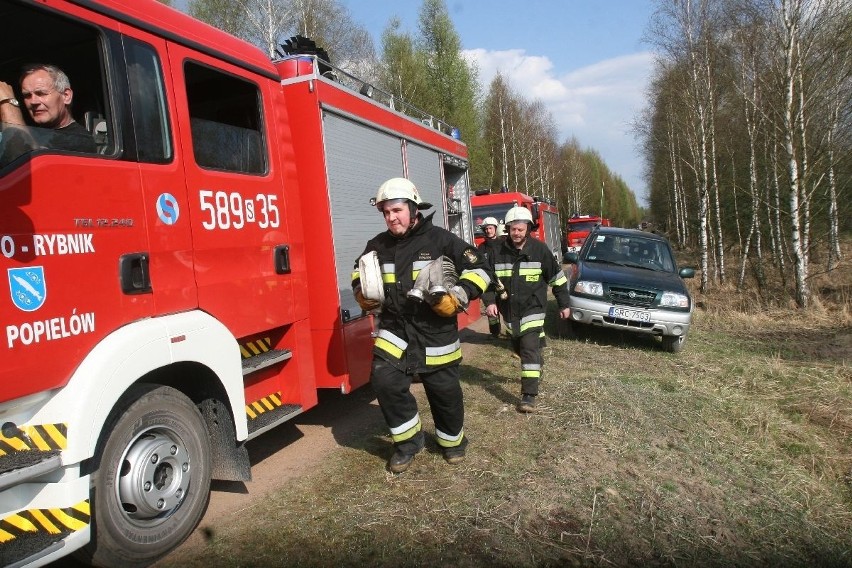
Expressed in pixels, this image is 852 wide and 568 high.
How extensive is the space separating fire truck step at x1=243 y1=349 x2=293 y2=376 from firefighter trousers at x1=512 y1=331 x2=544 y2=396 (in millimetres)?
2134

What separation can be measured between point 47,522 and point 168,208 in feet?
4.99

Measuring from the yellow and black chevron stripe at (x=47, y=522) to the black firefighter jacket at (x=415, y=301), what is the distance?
182 cm

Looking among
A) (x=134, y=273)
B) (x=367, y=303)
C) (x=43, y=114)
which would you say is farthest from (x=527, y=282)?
(x=43, y=114)

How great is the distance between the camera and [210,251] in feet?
10.3

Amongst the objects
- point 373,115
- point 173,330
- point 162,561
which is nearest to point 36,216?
point 173,330

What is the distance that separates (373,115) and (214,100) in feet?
6.06

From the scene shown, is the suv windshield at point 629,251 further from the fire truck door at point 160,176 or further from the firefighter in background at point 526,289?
the fire truck door at point 160,176

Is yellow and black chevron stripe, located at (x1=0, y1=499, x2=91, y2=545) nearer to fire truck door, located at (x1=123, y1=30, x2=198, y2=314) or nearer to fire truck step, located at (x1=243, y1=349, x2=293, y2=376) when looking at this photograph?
fire truck door, located at (x1=123, y1=30, x2=198, y2=314)

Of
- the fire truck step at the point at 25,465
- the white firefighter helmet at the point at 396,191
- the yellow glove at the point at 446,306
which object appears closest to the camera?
the fire truck step at the point at 25,465

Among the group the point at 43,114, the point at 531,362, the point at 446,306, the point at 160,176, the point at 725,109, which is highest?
the point at 725,109

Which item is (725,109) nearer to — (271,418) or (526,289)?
(526,289)

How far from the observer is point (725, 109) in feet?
55.3

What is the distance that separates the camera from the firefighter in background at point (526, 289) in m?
4.91

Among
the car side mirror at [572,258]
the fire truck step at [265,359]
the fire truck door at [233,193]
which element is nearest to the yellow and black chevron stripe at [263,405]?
the fire truck step at [265,359]
